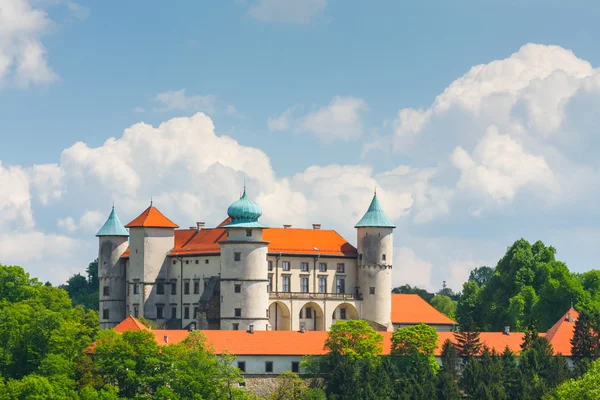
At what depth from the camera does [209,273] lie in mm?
116062

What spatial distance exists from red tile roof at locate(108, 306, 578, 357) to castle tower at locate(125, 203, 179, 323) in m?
11.2

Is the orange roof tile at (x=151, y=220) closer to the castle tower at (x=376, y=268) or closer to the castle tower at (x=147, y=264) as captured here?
the castle tower at (x=147, y=264)

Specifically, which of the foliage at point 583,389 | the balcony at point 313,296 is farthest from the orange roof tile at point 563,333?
the balcony at point 313,296

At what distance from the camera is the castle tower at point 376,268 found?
4631 inches

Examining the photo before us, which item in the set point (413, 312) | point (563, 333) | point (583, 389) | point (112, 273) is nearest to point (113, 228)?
point (112, 273)

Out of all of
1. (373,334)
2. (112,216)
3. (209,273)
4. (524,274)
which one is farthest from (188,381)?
(524,274)

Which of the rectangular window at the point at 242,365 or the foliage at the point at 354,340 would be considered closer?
the rectangular window at the point at 242,365

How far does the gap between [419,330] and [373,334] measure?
300cm

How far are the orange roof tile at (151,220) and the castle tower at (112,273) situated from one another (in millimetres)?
3104

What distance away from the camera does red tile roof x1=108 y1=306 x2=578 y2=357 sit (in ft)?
330

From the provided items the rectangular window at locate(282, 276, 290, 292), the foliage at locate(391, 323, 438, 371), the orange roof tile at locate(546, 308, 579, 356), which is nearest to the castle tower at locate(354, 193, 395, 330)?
the rectangular window at locate(282, 276, 290, 292)

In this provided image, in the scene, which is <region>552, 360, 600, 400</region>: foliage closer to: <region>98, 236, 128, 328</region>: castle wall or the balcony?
the balcony

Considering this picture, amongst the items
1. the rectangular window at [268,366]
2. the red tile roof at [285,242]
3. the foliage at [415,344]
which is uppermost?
the red tile roof at [285,242]

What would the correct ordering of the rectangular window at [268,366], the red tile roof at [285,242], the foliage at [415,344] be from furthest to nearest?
the red tile roof at [285,242], the foliage at [415,344], the rectangular window at [268,366]
